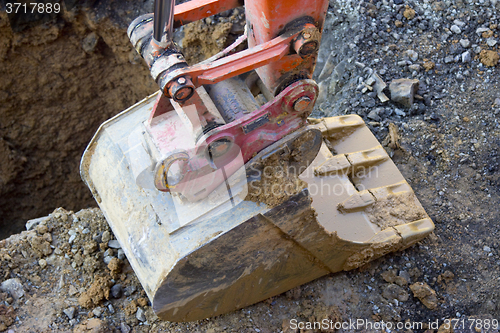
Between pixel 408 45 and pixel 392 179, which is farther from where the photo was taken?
pixel 408 45

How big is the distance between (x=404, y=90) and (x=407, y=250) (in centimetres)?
155

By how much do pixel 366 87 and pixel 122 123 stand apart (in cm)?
242

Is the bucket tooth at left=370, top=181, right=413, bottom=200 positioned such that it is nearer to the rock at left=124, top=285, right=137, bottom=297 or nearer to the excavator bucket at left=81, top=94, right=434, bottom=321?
the excavator bucket at left=81, top=94, right=434, bottom=321

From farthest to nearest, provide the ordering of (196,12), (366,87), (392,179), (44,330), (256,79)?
1. (366,87)
2. (392,179)
3. (44,330)
4. (256,79)
5. (196,12)

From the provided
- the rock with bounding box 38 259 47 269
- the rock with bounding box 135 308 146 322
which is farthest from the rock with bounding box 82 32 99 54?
the rock with bounding box 135 308 146 322

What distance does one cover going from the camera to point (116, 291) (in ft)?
10.6

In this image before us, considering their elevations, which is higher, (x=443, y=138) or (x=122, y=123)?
(x=122, y=123)

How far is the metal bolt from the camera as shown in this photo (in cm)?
251

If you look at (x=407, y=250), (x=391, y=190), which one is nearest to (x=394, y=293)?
(x=407, y=250)

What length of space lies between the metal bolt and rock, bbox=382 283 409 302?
162cm

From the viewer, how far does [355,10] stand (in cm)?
468

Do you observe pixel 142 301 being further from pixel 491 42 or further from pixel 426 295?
pixel 491 42

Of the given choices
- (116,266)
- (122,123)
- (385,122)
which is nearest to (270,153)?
(122,123)

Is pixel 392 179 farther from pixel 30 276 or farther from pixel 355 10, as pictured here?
pixel 30 276
